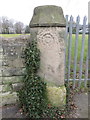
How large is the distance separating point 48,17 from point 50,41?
1.26 feet

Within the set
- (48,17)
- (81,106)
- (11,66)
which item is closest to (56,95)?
(81,106)

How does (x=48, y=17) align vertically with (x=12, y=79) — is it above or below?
above

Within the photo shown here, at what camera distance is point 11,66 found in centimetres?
228

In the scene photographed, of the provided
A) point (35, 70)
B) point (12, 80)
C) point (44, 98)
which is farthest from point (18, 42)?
point (44, 98)

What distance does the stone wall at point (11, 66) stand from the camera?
7.15 ft

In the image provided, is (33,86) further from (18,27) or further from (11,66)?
(18,27)

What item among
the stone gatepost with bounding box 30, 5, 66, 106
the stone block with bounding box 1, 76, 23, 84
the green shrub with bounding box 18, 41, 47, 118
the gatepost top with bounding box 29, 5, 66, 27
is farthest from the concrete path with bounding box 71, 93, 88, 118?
the gatepost top with bounding box 29, 5, 66, 27

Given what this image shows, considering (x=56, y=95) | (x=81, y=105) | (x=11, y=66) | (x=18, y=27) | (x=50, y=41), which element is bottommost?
(x=81, y=105)

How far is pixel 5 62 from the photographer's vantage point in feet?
7.36

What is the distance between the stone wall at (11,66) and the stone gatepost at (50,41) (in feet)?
1.03

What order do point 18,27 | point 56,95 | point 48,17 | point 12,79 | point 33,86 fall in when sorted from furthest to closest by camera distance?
1. point 18,27
2. point 12,79
3. point 56,95
4. point 33,86
5. point 48,17

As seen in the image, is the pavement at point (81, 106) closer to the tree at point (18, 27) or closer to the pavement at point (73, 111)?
the pavement at point (73, 111)

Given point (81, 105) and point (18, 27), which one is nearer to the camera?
point (81, 105)

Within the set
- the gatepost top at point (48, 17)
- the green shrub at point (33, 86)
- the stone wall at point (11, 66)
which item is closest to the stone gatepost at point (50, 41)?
the gatepost top at point (48, 17)
